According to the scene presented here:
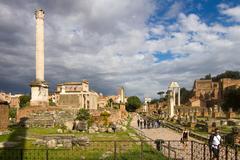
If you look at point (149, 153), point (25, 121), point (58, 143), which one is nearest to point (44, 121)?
point (25, 121)

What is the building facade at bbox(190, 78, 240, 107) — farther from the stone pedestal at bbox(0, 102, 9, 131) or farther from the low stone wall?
the stone pedestal at bbox(0, 102, 9, 131)

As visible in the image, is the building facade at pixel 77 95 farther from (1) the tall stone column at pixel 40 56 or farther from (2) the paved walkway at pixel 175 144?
(2) the paved walkway at pixel 175 144

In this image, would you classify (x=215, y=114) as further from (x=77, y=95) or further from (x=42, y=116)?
(x=77, y=95)

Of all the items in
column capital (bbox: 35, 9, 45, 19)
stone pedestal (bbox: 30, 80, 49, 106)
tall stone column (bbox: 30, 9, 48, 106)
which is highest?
column capital (bbox: 35, 9, 45, 19)

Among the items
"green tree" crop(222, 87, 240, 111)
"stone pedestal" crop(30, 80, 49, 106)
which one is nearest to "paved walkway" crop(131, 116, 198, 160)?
"stone pedestal" crop(30, 80, 49, 106)

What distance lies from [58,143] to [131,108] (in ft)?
370

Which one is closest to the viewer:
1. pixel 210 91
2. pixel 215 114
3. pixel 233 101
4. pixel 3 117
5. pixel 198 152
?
pixel 198 152

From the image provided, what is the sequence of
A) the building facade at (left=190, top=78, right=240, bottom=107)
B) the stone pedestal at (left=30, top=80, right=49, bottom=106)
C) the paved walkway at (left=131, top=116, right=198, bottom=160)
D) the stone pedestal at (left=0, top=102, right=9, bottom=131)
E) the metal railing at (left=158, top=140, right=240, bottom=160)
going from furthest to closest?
1. the building facade at (left=190, top=78, right=240, bottom=107)
2. the stone pedestal at (left=30, top=80, right=49, bottom=106)
3. the stone pedestal at (left=0, top=102, right=9, bottom=131)
4. the paved walkway at (left=131, top=116, right=198, bottom=160)
5. the metal railing at (left=158, top=140, right=240, bottom=160)

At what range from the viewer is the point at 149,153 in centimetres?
1647

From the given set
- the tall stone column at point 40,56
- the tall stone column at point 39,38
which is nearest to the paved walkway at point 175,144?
the tall stone column at point 40,56

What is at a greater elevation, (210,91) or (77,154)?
(210,91)

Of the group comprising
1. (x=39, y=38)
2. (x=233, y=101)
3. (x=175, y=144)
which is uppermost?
(x=39, y=38)

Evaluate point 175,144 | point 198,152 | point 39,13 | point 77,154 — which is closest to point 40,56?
point 39,13

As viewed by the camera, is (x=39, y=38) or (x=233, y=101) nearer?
(x=39, y=38)
